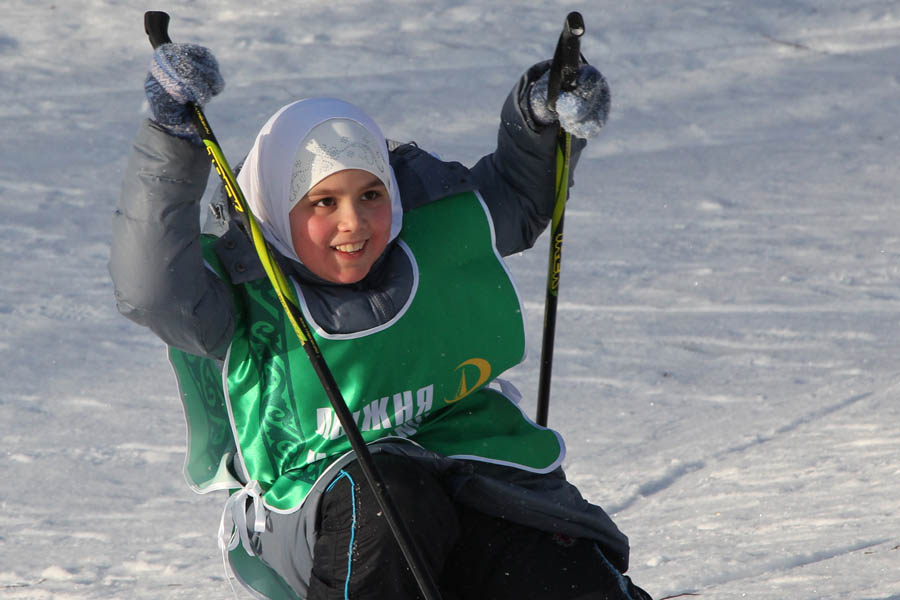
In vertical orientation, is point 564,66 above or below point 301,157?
above

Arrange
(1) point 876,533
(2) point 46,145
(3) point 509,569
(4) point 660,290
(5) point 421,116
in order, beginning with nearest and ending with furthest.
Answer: (3) point 509,569 < (1) point 876,533 < (4) point 660,290 < (2) point 46,145 < (5) point 421,116

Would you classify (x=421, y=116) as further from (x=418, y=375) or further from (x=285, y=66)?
(x=418, y=375)

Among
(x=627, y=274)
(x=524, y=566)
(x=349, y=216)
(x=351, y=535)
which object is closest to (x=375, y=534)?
(x=351, y=535)

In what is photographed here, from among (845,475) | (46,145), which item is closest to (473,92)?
(46,145)

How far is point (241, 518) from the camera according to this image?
240 centimetres

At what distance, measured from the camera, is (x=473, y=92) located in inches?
289

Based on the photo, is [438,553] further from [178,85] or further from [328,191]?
[178,85]

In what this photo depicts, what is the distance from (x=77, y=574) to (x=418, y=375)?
1.44 metres

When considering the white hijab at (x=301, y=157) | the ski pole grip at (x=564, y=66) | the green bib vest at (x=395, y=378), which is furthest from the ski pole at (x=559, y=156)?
the white hijab at (x=301, y=157)

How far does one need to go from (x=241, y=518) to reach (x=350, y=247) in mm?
587

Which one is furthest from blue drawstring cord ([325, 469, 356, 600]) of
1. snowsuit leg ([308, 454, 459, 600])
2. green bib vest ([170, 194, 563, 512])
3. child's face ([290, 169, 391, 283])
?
child's face ([290, 169, 391, 283])

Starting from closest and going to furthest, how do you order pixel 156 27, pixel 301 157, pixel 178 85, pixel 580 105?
1. pixel 178 85
2. pixel 156 27
3. pixel 301 157
4. pixel 580 105

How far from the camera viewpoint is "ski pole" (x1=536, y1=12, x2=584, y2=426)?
7.82 ft

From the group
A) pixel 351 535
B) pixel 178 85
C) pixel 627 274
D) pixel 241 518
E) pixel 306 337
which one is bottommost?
pixel 627 274
